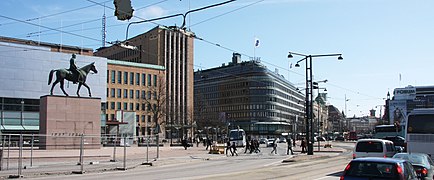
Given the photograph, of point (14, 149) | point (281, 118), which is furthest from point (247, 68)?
point (14, 149)

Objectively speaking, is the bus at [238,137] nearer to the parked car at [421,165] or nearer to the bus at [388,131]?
the bus at [388,131]

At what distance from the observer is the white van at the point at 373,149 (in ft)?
79.5

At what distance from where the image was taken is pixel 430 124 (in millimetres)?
23953

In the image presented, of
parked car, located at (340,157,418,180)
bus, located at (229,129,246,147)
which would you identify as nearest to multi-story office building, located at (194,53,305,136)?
bus, located at (229,129,246,147)

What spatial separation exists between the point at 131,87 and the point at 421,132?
100194 mm

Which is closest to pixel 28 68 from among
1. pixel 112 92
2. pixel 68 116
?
pixel 112 92

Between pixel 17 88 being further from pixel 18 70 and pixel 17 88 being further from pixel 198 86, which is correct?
pixel 198 86

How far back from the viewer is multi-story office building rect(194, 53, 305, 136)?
5792 inches

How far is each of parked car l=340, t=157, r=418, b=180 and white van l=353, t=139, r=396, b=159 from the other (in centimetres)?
1251

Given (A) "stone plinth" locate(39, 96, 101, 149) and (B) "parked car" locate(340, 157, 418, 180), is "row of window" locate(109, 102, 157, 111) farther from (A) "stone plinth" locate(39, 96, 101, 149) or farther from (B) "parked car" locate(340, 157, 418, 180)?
(B) "parked car" locate(340, 157, 418, 180)

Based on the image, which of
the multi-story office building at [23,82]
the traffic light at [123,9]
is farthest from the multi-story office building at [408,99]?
the traffic light at [123,9]

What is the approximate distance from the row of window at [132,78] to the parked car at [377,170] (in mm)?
106473

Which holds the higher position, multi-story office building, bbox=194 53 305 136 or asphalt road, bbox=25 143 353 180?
multi-story office building, bbox=194 53 305 136

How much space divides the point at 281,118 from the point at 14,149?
449 feet
